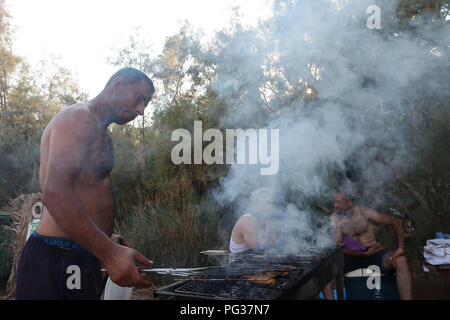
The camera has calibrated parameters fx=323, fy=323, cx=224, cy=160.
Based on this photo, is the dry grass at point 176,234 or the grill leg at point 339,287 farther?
the dry grass at point 176,234

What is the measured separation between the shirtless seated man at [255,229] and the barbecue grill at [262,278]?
0.65m

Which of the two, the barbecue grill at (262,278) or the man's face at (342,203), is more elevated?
the man's face at (342,203)

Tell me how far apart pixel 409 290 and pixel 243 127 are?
12.4 ft

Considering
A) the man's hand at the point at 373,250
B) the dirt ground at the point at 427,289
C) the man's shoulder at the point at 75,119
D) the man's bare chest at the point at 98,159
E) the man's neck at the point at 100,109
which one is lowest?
the dirt ground at the point at 427,289

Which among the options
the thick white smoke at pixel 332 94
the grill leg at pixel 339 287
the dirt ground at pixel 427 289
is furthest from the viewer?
the thick white smoke at pixel 332 94

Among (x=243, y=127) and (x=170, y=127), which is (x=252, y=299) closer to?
(x=243, y=127)

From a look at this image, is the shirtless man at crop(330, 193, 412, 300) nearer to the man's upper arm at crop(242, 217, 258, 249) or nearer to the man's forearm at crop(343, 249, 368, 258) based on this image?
the man's forearm at crop(343, 249, 368, 258)

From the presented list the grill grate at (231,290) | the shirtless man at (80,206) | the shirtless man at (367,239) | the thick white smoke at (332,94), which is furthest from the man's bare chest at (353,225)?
the shirtless man at (80,206)

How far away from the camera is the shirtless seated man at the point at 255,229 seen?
11.2ft

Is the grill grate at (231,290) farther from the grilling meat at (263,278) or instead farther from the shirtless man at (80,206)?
the shirtless man at (80,206)

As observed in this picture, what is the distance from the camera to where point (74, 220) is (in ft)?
4.45

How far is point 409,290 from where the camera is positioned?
3.54m

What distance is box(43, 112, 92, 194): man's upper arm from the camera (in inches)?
→ 54.7

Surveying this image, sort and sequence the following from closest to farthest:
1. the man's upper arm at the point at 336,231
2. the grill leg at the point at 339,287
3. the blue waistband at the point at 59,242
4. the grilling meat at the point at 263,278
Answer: the blue waistband at the point at 59,242 → the grilling meat at the point at 263,278 → the grill leg at the point at 339,287 → the man's upper arm at the point at 336,231
